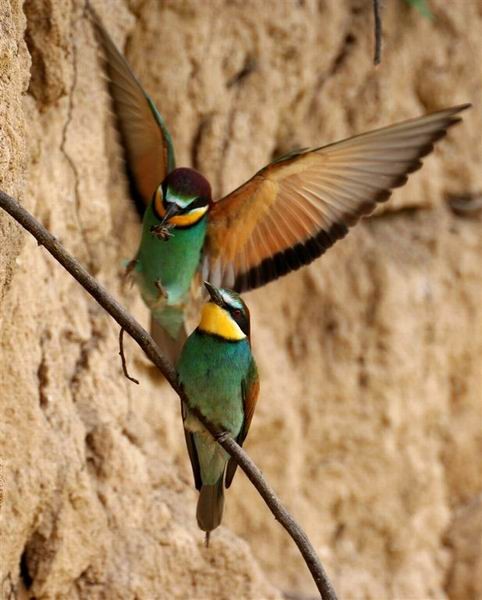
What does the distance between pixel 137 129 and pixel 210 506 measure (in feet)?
2.99

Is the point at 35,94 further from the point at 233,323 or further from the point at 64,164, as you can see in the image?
the point at 233,323

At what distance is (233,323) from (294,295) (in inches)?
43.1

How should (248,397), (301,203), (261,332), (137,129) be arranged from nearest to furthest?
(248,397), (301,203), (137,129), (261,332)

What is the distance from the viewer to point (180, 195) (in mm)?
2518

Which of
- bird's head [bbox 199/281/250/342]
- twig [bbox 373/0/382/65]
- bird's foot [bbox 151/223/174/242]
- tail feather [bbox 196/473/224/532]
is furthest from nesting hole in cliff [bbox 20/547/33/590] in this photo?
twig [bbox 373/0/382/65]

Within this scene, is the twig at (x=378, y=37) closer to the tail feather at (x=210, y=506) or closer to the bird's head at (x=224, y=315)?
the bird's head at (x=224, y=315)

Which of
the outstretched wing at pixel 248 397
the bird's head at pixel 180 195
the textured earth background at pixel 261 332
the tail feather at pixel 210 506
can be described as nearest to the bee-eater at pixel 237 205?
the bird's head at pixel 180 195

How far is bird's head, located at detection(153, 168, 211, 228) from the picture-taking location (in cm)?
251

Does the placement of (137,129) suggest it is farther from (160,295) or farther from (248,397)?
(248,397)

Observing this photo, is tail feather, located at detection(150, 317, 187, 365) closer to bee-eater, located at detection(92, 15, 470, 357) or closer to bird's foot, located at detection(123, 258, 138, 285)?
bee-eater, located at detection(92, 15, 470, 357)

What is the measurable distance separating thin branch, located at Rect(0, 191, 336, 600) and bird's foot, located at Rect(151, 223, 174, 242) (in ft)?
1.65

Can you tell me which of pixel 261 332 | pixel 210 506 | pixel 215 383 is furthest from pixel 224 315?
pixel 261 332

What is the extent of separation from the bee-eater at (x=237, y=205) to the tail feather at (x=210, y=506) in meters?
0.40

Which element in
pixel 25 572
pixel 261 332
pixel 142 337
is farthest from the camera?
pixel 261 332
